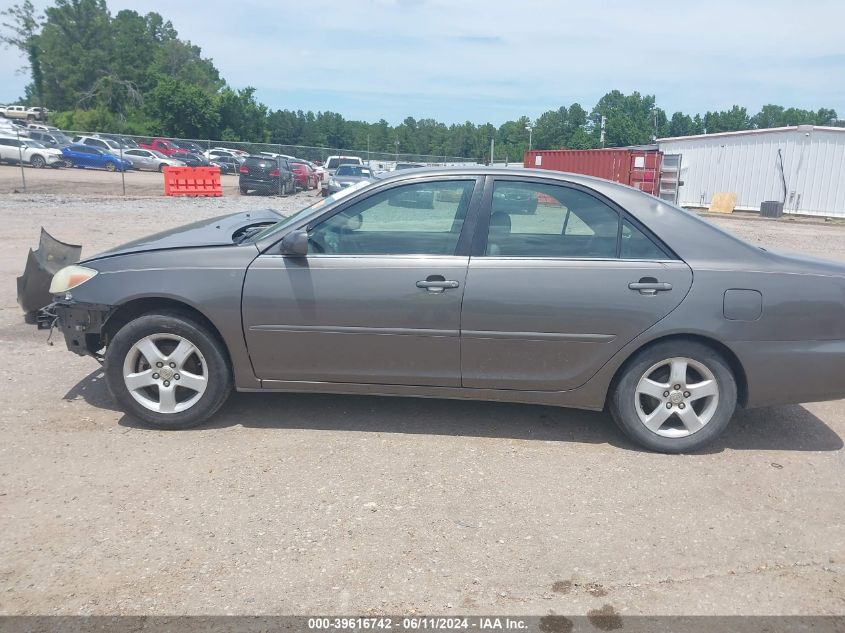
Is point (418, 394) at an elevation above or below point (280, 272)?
below

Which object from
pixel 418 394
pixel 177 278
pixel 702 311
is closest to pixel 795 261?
pixel 702 311

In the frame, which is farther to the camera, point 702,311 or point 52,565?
point 702,311

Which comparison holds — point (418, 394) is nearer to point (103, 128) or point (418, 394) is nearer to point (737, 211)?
point (737, 211)

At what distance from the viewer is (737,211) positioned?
30109 mm

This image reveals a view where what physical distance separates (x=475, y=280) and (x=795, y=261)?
78.2 inches

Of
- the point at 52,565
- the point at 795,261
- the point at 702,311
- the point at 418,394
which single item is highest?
the point at 795,261

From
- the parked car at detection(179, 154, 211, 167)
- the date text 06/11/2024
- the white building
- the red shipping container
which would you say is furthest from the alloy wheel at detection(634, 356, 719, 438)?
the parked car at detection(179, 154, 211, 167)

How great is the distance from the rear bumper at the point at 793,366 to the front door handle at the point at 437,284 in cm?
170

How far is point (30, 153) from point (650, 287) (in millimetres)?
39341

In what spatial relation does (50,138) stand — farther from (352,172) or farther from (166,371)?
(166,371)

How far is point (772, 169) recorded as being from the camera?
28531 mm

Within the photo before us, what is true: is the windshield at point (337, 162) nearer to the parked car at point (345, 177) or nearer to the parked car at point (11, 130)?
the parked car at point (345, 177)

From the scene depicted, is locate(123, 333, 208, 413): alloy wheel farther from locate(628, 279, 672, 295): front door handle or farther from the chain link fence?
the chain link fence

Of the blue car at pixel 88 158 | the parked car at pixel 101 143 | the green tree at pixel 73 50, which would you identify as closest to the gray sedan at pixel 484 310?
the blue car at pixel 88 158
